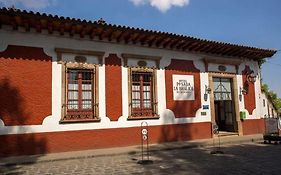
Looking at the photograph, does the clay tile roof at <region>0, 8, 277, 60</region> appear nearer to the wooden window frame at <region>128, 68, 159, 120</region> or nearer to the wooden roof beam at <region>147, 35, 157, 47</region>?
the wooden roof beam at <region>147, 35, 157, 47</region>

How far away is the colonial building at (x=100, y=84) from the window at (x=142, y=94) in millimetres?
46

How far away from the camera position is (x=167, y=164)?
828 centimetres

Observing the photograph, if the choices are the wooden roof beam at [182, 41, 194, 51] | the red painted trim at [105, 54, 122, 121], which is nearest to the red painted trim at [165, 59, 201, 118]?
the wooden roof beam at [182, 41, 194, 51]

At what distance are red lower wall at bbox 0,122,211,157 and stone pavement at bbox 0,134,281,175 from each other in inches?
51.3

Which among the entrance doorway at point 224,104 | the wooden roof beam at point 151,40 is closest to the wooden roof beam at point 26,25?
the wooden roof beam at point 151,40

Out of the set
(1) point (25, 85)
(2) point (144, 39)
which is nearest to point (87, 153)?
(1) point (25, 85)

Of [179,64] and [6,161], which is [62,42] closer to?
[6,161]

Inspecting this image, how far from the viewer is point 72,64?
36.7 feet

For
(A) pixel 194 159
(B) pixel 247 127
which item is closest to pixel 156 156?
(A) pixel 194 159

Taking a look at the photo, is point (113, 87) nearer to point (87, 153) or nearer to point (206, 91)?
point (87, 153)

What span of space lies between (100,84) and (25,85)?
290 cm

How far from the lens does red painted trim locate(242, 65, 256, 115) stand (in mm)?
15953

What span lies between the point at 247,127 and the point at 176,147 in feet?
20.2

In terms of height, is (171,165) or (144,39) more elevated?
(144,39)
